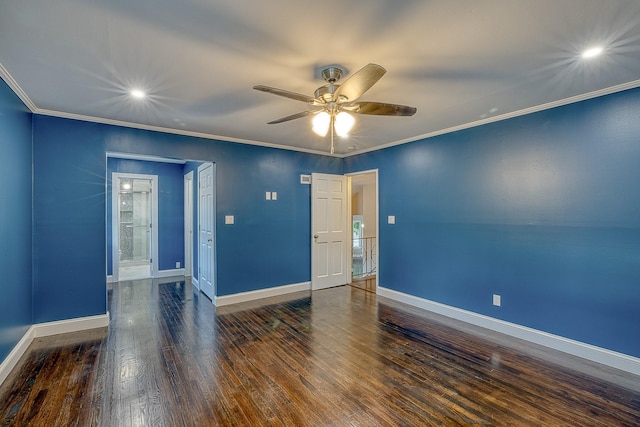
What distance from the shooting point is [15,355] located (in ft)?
9.28

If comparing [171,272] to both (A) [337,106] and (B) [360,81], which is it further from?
(B) [360,81]

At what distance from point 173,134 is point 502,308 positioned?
191 inches

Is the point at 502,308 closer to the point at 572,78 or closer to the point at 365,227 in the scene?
the point at 572,78

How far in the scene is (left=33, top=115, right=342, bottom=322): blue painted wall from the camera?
3.52 metres

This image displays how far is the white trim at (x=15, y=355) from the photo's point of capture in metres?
2.58

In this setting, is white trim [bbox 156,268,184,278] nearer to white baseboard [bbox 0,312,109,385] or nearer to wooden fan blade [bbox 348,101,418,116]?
white baseboard [bbox 0,312,109,385]

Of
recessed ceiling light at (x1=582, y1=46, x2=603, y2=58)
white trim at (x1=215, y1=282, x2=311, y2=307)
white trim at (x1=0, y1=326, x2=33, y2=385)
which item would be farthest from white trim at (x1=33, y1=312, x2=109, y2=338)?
recessed ceiling light at (x1=582, y1=46, x2=603, y2=58)

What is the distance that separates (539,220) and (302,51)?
120 inches

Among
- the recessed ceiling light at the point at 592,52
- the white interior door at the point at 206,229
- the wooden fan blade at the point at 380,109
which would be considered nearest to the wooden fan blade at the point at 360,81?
the wooden fan blade at the point at 380,109

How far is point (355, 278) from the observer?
6617mm

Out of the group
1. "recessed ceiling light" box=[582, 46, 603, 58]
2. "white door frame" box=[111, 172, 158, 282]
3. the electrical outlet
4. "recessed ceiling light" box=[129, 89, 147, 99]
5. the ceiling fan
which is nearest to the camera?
"recessed ceiling light" box=[582, 46, 603, 58]

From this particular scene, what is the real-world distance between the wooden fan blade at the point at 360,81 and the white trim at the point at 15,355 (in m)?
3.60

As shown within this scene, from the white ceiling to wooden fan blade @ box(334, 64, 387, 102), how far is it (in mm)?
255

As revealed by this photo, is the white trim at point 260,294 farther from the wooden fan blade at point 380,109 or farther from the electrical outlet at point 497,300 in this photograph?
the wooden fan blade at point 380,109
